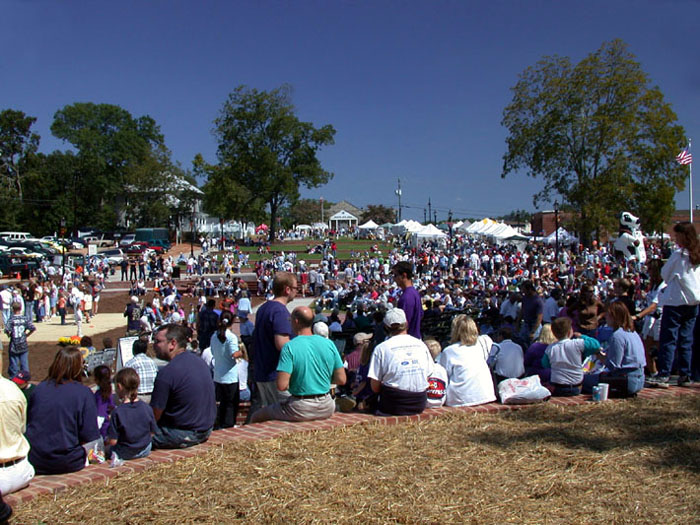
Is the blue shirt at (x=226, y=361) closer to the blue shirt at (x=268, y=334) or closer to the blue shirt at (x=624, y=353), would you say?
the blue shirt at (x=268, y=334)

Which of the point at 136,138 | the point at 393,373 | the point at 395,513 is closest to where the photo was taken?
the point at 395,513

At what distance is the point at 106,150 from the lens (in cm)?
6731

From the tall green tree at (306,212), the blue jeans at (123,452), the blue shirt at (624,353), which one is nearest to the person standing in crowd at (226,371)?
the blue jeans at (123,452)

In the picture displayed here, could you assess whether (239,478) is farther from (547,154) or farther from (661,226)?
(661,226)

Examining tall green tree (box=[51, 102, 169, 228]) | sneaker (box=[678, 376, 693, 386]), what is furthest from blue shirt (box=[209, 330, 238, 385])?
tall green tree (box=[51, 102, 169, 228])

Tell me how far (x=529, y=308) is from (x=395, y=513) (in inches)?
264

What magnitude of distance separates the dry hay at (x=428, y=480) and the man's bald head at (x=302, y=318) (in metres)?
0.89

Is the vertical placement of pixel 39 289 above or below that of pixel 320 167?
below

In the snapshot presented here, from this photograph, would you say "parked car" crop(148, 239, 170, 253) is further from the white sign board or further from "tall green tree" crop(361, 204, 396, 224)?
"tall green tree" crop(361, 204, 396, 224)

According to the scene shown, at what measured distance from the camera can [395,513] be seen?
10.4 ft

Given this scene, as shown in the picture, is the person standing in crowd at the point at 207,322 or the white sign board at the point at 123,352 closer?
the white sign board at the point at 123,352

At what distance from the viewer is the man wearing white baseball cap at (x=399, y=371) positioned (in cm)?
486

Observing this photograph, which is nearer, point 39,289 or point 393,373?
A: point 393,373

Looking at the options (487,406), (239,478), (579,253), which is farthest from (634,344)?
(579,253)
